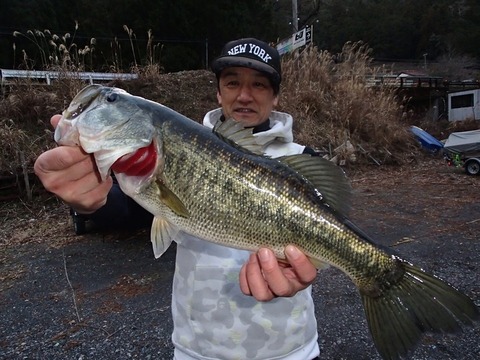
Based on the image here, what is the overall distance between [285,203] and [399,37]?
70.5 m

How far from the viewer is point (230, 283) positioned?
1947 millimetres

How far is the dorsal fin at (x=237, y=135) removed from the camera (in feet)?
5.87

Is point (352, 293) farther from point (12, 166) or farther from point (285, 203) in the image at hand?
point (12, 166)

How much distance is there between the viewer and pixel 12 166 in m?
6.86

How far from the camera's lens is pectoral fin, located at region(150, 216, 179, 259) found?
178 cm

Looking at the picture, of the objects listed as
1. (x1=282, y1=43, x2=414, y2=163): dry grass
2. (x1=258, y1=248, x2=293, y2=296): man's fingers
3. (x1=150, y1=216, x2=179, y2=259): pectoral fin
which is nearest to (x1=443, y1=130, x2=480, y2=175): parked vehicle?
(x1=282, y1=43, x2=414, y2=163): dry grass

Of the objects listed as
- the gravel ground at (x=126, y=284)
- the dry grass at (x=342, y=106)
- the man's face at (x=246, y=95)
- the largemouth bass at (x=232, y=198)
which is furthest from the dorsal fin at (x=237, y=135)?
the dry grass at (x=342, y=106)

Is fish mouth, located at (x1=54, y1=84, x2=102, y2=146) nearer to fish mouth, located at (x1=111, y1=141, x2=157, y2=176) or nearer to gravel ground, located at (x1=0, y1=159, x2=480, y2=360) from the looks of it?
fish mouth, located at (x1=111, y1=141, x2=157, y2=176)

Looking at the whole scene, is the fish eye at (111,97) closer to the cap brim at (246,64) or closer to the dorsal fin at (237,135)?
the dorsal fin at (237,135)

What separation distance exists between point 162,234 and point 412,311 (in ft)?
3.76

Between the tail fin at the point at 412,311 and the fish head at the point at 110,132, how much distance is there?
3.88ft

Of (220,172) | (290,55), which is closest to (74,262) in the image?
(220,172)

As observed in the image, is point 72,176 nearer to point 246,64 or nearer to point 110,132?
point 110,132

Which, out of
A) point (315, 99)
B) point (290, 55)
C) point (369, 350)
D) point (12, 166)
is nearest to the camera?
point (369, 350)
